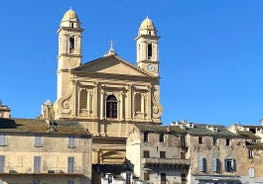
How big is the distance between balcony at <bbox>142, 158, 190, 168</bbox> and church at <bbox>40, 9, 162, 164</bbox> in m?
12.4

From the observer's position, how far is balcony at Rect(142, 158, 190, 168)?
77750 millimetres

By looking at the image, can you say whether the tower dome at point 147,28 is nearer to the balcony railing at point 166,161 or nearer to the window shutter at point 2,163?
the balcony railing at point 166,161

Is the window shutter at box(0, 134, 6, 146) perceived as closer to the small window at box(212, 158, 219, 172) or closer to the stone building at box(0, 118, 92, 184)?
the stone building at box(0, 118, 92, 184)

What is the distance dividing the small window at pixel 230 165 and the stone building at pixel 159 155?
523 cm

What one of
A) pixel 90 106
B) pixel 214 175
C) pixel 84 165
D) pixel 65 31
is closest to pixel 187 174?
pixel 214 175

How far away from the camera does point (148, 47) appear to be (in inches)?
3969

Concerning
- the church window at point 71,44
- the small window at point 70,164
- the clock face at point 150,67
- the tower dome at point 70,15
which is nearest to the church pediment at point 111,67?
the clock face at point 150,67

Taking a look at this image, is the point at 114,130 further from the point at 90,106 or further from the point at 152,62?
the point at 152,62

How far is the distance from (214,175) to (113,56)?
2502cm

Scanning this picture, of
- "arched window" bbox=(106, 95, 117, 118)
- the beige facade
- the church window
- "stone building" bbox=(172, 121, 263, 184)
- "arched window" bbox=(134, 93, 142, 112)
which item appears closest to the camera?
"stone building" bbox=(172, 121, 263, 184)

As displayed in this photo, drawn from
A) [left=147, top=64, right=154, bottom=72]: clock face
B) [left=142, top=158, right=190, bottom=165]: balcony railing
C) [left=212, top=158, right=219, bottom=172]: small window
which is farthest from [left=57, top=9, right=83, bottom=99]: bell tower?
[left=212, top=158, right=219, bottom=172]: small window

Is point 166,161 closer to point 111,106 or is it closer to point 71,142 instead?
point 71,142

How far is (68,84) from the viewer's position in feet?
305

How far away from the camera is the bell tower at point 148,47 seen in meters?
99.3
